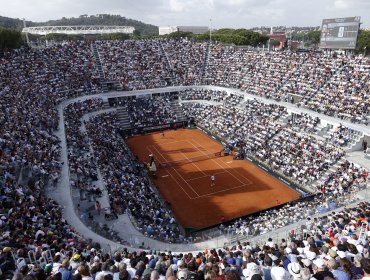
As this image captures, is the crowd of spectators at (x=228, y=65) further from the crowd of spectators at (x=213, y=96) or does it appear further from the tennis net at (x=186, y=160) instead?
the tennis net at (x=186, y=160)

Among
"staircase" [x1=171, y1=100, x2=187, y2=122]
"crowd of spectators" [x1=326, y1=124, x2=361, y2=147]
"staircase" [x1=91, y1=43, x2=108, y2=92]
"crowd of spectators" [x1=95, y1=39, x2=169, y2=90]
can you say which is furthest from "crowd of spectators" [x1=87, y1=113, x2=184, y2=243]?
"crowd of spectators" [x1=326, y1=124, x2=361, y2=147]

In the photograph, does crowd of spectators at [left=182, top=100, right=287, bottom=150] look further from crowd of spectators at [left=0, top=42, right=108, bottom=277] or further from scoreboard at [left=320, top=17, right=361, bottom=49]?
crowd of spectators at [left=0, top=42, right=108, bottom=277]

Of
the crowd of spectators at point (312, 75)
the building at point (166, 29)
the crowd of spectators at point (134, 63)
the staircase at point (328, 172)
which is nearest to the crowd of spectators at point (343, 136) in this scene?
the staircase at point (328, 172)

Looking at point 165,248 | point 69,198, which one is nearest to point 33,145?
point 69,198

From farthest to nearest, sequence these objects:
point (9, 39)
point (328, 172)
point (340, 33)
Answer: point (9, 39)
point (340, 33)
point (328, 172)

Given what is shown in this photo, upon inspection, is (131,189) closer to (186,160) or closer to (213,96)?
(186,160)

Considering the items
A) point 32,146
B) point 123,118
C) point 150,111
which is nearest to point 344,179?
point 32,146
